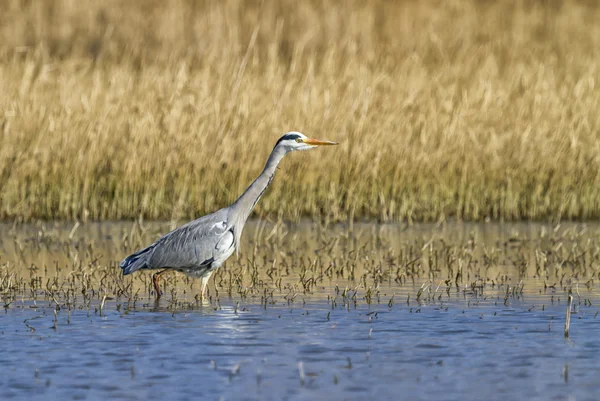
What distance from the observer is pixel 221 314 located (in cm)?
760

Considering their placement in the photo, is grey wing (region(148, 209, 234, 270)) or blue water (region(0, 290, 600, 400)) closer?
blue water (region(0, 290, 600, 400))

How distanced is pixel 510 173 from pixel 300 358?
23.6 ft

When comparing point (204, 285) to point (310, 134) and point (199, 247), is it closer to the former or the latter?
point (199, 247)

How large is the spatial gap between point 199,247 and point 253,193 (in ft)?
2.11

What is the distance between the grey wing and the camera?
27.7ft

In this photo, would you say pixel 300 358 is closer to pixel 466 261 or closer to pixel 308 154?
pixel 466 261

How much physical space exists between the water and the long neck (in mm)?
464

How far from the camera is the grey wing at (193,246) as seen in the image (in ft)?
27.7

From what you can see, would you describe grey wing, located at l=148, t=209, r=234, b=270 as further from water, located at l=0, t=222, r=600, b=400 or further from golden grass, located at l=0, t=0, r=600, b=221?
golden grass, located at l=0, t=0, r=600, b=221

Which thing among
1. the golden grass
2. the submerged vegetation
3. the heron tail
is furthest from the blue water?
the golden grass

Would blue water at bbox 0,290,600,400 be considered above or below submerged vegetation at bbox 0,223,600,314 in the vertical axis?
below

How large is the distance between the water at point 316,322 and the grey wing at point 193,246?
255 mm

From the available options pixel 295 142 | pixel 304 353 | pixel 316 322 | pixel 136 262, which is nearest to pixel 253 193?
pixel 295 142

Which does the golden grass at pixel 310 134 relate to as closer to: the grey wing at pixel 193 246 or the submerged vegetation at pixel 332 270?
the submerged vegetation at pixel 332 270
